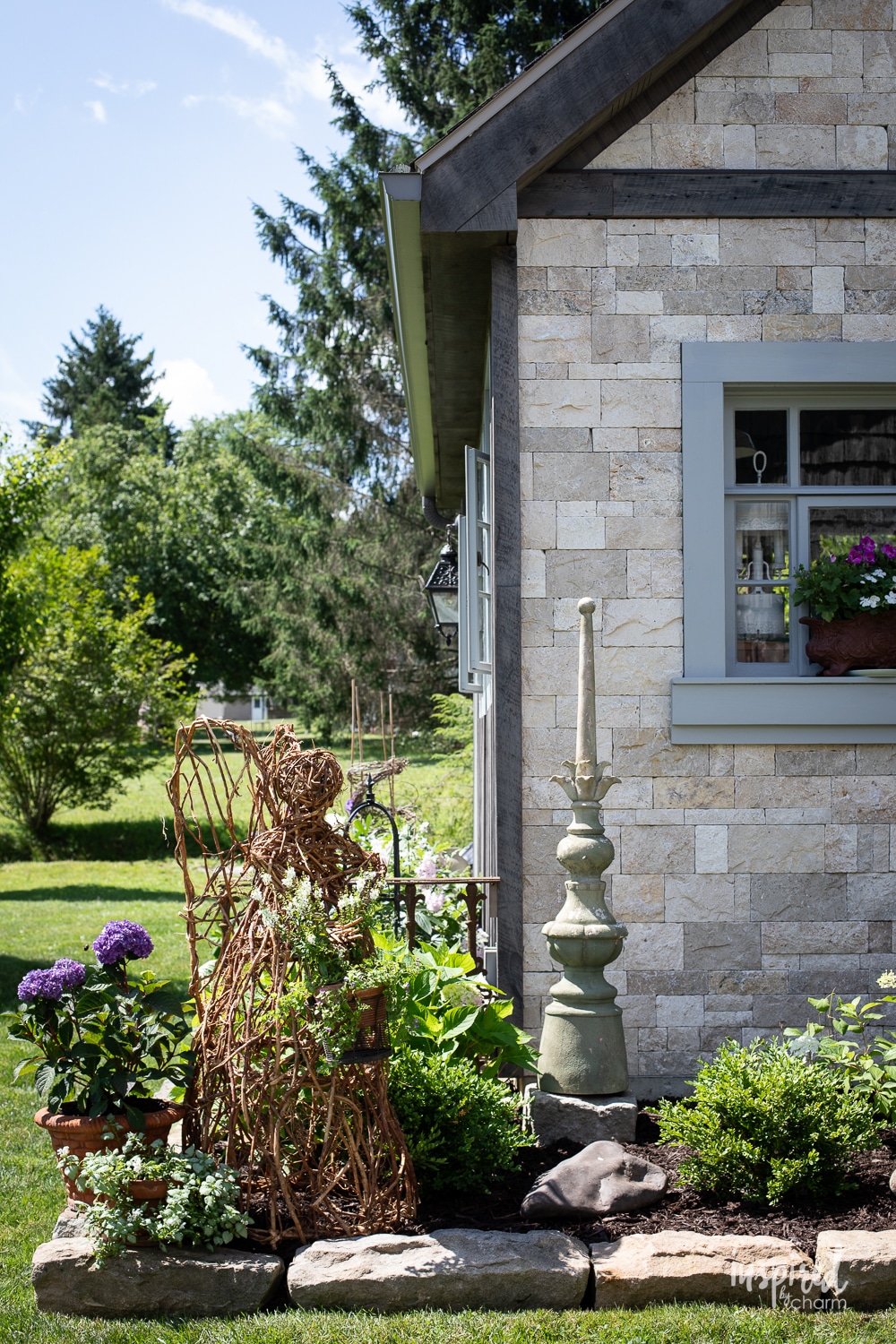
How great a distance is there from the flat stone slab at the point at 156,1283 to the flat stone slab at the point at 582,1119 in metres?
1.13

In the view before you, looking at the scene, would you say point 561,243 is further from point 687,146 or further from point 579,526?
point 579,526

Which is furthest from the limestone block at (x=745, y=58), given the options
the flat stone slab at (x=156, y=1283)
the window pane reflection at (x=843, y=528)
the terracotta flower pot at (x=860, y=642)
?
the flat stone slab at (x=156, y=1283)

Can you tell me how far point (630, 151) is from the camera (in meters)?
4.73

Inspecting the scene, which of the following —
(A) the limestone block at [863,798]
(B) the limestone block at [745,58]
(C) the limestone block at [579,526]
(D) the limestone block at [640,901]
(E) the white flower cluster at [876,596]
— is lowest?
(D) the limestone block at [640,901]

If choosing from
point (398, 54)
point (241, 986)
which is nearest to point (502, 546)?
point (241, 986)

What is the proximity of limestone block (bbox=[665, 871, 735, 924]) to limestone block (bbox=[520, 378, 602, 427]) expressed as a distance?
1886mm

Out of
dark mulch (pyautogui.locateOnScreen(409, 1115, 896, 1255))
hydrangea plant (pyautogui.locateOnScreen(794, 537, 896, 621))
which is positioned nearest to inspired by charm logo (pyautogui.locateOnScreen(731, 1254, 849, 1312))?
dark mulch (pyautogui.locateOnScreen(409, 1115, 896, 1255))

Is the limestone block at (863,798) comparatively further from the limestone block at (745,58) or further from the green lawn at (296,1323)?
the limestone block at (745,58)

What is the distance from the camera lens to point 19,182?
3019 centimetres

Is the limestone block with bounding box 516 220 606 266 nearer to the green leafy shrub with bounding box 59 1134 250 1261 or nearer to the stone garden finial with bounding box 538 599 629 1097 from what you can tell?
the stone garden finial with bounding box 538 599 629 1097

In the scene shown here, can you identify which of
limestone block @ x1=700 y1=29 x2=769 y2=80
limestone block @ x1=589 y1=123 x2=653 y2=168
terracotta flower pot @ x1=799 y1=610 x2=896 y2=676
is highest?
limestone block @ x1=700 y1=29 x2=769 y2=80

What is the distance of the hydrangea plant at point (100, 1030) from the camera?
132 inches

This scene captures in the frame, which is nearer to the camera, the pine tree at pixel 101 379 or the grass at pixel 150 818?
the grass at pixel 150 818

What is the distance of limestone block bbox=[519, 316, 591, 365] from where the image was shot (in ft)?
15.4
